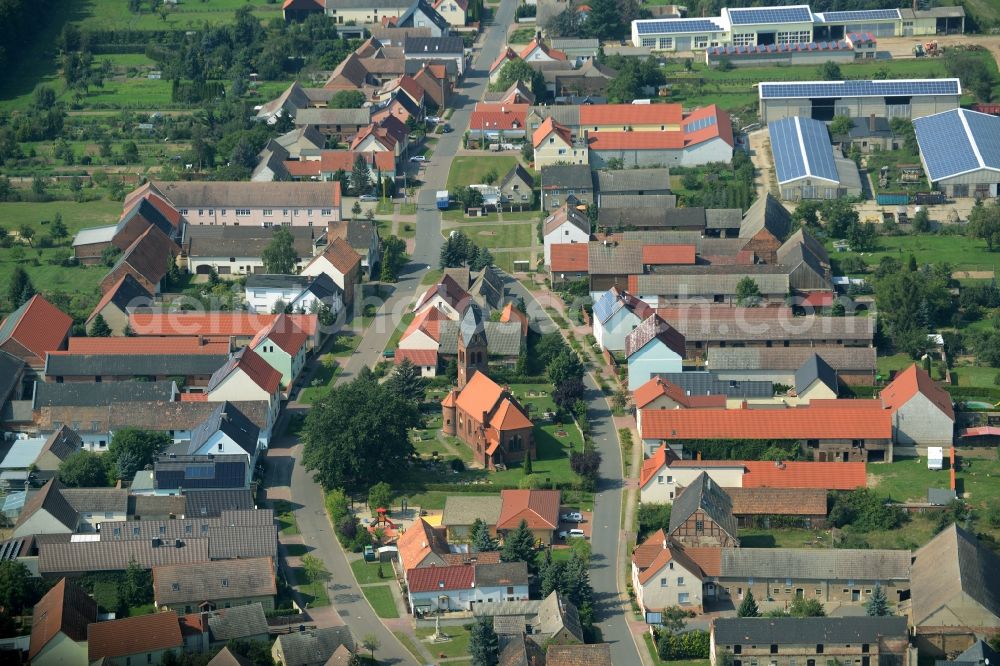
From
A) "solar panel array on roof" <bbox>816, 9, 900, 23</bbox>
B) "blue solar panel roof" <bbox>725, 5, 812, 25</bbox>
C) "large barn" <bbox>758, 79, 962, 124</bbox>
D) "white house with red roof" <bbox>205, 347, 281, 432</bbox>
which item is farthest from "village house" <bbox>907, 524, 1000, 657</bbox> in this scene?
"solar panel array on roof" <bbox>816, 9, 900, 23</bbox>

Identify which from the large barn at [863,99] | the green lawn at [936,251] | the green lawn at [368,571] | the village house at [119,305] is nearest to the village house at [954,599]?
the green lawn at [368,571]

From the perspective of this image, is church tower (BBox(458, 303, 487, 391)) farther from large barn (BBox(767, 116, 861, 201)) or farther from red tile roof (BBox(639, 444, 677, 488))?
large barn (BBox(767, 116, 861, 201))

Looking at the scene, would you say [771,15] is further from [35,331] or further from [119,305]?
[35,331]

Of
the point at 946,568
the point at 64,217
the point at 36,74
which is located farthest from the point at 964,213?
the point at 36,74

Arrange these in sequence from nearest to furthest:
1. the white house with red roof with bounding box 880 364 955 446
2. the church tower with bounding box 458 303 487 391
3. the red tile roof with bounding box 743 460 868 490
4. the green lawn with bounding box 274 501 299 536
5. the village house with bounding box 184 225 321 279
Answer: the green lawn with bounding box 274 501 299 536 → the red tile roof with bounding box 743 460 868 490 → the white house with red roof with bounding box 880 364 955 446 → the church tower with bounding box 458 303 487 391 → the village house with bounding box 184 225 321 279

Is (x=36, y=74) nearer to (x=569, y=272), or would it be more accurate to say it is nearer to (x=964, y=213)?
(x=569, y=272)
